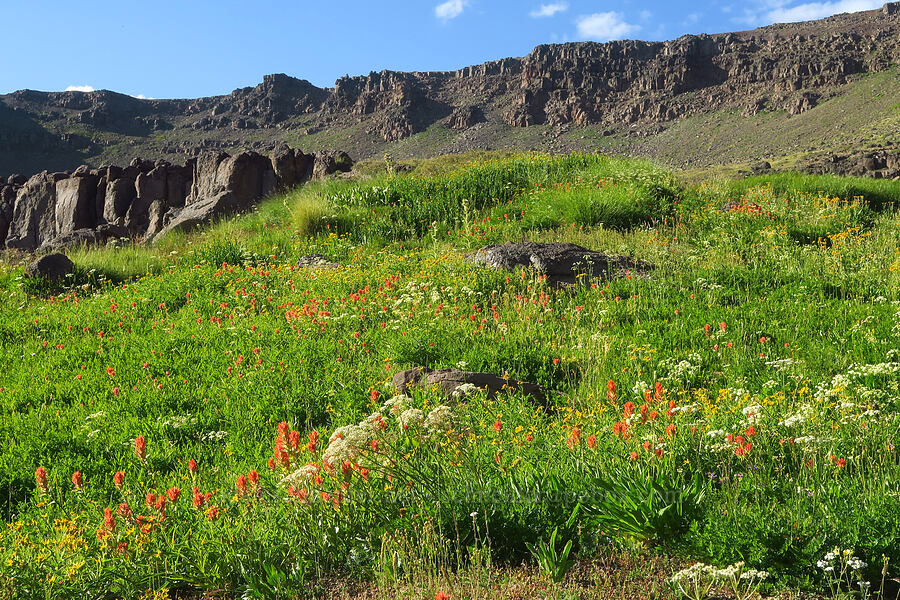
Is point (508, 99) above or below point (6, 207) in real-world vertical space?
above

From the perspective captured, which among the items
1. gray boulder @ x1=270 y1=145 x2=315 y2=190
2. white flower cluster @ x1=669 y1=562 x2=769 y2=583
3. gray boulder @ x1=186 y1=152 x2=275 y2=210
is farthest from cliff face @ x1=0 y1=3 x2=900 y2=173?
white flower cluster @ x1=669 y1=562 x2=769 y2=583

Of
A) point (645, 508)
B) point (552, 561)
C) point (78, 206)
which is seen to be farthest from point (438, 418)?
point (78, 206)

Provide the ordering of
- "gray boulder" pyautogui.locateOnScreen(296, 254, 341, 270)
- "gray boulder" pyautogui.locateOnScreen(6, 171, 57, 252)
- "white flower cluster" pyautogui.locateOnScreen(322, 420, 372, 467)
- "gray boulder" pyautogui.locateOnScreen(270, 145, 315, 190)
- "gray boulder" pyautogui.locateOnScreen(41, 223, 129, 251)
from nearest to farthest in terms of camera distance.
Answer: "white flower cluster" pyautogui.locateOnScreen(322, 420, 372, 467), "gray boulder" pyautogui.locateOnScreen(296, 254, 341, 270), "gray boulder" pyautogui.locateOnScreen(41, 223, 129, 251), "gray boulder" pyautogui.locateOnScreen(270, 145, 315, 190), "gray boulder" pyautogui.locateOnScreen(6, 171, 57, 252)

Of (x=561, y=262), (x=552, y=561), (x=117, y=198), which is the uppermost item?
(x=117, y=198)

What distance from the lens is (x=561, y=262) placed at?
8336 millimetres

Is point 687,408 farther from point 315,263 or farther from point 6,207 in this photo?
point 6,207

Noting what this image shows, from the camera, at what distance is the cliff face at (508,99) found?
131250 mm

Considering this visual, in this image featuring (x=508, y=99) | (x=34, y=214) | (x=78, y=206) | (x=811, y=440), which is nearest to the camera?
(x=811, y=440)

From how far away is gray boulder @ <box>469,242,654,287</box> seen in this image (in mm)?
8117

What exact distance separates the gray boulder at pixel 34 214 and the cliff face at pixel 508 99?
387 feet

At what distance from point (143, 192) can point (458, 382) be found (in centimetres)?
2309

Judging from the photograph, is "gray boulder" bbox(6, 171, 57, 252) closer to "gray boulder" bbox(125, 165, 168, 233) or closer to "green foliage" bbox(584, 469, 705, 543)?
"gray boulder" bbox(125, 165, 168, 233)

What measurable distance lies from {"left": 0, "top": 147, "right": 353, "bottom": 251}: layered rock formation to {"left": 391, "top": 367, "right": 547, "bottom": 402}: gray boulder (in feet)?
49.9

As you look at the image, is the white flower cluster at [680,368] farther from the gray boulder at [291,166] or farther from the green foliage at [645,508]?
the gray boulder at [291,166]
